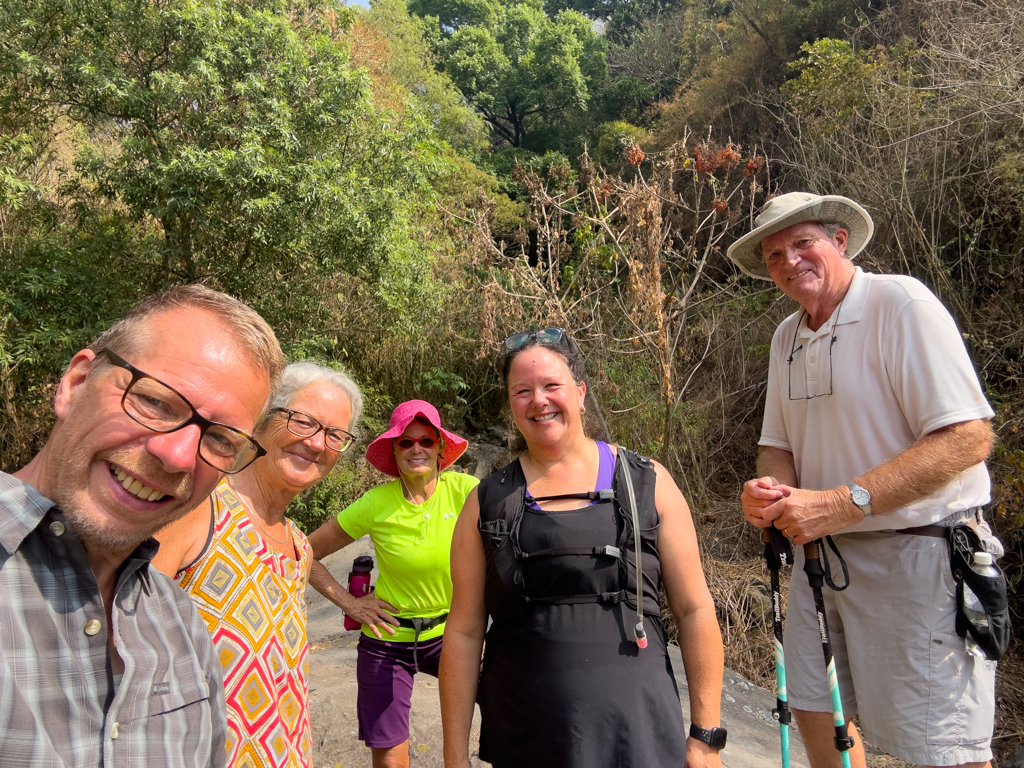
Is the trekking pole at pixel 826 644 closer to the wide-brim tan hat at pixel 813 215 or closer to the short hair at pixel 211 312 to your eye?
the wide-brim tan hat at pixel 813 215

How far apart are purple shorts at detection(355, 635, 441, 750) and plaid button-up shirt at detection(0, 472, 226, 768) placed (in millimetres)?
1473

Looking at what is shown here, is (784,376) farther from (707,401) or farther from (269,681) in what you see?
(707,401)

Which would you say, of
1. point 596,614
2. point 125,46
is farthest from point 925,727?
point 125,46

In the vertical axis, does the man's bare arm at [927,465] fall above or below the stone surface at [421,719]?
above

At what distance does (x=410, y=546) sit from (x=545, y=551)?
47.8 inches

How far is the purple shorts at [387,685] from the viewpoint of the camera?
266 cm

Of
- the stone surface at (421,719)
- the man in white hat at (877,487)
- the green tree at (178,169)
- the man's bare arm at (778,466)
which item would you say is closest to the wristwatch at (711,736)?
the man in white hat at (877,487)

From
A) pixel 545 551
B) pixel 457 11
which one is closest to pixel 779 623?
pixel 545 551

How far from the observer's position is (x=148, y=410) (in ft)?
3.84

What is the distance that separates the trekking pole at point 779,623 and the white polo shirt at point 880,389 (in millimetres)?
231

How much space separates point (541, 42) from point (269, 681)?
89.3 ft

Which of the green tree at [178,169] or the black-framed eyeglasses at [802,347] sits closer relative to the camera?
the black-framed eyeglasses at [802,347]

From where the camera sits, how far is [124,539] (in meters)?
1.11

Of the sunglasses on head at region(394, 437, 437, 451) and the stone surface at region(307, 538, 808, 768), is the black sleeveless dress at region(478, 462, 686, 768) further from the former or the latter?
the stone surface at region(307, 538, 808, 768)
